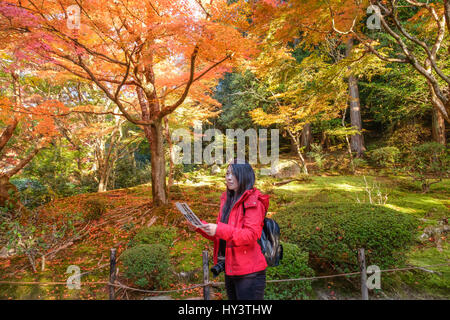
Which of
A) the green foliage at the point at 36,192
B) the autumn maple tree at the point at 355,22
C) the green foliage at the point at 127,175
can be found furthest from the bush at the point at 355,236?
the green foliage at the point at 127,175

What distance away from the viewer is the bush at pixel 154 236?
4.34 metres

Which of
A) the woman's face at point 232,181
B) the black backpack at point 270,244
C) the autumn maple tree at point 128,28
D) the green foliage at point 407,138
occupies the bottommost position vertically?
the black backpack at point 270,244

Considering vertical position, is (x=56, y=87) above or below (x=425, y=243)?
above

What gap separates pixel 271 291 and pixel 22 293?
373 cm

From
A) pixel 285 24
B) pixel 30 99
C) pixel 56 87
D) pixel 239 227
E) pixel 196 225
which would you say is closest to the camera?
pixel 196 225

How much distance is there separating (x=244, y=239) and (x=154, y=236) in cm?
355

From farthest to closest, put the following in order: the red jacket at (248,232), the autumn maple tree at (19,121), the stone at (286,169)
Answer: the stone at (286,169) → the autumn maple tree at (19,121) → the red jacket at (248,232)

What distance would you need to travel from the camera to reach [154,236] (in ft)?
14.6

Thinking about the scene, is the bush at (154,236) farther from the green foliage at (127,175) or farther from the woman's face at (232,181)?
the green foliage at (127,175)

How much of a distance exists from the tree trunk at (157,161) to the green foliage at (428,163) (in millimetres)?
7435

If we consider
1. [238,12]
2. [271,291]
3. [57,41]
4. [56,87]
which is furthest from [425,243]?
[56,87]

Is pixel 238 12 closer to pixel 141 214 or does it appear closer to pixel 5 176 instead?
pixel 141 214

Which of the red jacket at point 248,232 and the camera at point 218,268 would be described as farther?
the camera at point 218,268

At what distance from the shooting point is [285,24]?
207 inches
